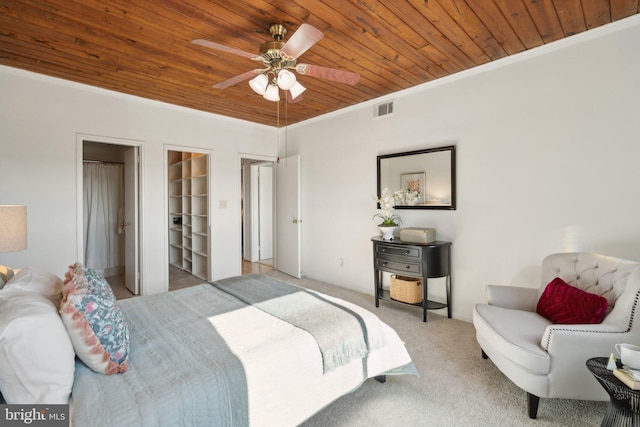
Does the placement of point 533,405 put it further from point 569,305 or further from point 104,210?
point 104,210

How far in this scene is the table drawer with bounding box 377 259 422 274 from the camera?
10.5 ft

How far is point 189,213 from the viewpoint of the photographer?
558 centimetres

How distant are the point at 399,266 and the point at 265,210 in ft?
12.5

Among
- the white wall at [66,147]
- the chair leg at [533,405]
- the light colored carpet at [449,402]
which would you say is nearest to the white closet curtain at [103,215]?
the white wall at [66,147]

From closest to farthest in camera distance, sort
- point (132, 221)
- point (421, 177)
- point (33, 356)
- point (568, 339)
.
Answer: point (33, 356)
point (568, 339)
point (421, 177)
point (132, 221)

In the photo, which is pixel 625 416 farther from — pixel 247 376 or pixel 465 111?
pixel 465 111

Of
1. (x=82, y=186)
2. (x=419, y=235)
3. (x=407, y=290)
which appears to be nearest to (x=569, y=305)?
(x=419, y=235)

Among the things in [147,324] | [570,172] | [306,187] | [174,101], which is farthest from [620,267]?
[174,101]

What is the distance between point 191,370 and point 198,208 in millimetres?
4343

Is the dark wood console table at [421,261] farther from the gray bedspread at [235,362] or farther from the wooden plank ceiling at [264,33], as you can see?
the wooden plank ceiling at [264,33]

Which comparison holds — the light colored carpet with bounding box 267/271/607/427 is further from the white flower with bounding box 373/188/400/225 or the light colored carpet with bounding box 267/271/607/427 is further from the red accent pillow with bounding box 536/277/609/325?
the white flower with bounding box 373/188/400/225

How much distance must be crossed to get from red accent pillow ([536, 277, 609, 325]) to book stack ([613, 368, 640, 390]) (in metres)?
0.66

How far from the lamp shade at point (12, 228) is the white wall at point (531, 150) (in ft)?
11.1

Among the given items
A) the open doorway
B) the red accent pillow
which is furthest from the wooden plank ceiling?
the open doorway
